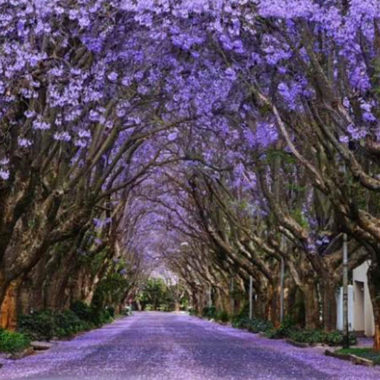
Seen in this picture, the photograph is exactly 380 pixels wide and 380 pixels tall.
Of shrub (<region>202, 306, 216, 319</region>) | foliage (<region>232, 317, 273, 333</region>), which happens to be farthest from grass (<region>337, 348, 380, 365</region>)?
shrub (<region>202, 306, 216, 319</region>)

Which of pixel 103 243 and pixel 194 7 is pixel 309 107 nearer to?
pixel 194 7

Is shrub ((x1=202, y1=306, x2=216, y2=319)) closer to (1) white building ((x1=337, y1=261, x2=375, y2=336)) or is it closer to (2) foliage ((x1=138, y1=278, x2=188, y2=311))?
(1) white building ((x1=337, y1=261, x2=375, y2=336))

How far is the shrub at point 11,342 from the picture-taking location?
2075 centimetres

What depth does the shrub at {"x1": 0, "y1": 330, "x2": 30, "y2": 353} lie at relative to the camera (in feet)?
68.1

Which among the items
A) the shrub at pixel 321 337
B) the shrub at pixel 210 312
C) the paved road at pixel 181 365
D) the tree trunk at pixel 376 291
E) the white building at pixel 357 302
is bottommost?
the paved road at pixel 181 365

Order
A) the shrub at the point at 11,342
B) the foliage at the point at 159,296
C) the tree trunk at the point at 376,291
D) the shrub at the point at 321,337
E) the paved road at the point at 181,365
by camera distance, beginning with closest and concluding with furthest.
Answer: the paved road at the point at 181,365, the shrub at the point at 11,342, the tree trunk at the point at 376,291, the shrub at the point at 321,337, the foliage at the point at 159,296

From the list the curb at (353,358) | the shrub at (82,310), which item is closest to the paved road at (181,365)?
the curb at (353,358)

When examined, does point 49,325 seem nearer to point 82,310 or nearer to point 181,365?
point 181,365

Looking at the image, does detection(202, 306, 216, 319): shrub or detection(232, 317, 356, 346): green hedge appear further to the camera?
detection(202, 306, 216, 319): shrub

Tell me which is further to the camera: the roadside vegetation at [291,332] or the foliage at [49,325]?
the foliage at [49,325]

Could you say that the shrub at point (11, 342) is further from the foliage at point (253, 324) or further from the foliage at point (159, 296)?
the foliage at point (159, 296)

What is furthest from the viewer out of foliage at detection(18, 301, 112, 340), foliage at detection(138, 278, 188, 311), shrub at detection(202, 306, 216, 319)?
foliage at detection(138, 278, 188, 311)

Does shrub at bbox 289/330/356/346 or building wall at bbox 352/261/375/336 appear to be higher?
building wall at bbox 352/261/375/336

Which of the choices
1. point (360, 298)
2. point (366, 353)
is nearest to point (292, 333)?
point (366, 353)
